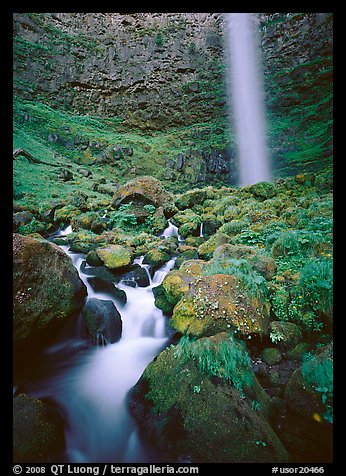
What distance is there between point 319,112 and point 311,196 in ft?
33.2

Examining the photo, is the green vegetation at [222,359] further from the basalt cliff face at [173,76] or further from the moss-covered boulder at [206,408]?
the basalt cliff face at [173,76]

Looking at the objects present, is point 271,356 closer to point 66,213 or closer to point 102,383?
point 102,383

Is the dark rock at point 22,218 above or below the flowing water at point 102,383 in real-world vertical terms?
above

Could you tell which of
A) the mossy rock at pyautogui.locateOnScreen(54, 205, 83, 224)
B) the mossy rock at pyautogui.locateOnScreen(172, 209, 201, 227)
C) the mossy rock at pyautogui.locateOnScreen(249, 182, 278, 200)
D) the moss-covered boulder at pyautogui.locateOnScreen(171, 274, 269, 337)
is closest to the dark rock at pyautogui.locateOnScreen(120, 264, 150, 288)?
Answer: the moss-covered boulder at pyautogui.locateOnScreen(171, 274, 269, 337)

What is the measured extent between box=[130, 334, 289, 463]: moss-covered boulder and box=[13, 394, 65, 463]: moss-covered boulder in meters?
0.71

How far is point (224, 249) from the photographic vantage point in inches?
158

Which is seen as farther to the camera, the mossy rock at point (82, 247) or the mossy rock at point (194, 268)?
the mossy rock at point (82, 247)

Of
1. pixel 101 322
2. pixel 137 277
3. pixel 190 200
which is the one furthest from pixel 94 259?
pixel 190 200

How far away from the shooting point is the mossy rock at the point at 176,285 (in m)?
3.49

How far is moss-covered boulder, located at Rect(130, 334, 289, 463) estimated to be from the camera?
1772 millimetres

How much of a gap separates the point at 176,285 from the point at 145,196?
5547 millimetres

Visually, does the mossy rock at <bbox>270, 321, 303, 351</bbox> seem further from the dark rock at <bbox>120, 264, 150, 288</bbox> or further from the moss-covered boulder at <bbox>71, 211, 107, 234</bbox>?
the moss-covered boulder at <bbox>71, 211, 107, 234</bbox>

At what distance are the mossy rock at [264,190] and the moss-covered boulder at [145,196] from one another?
3.19 m

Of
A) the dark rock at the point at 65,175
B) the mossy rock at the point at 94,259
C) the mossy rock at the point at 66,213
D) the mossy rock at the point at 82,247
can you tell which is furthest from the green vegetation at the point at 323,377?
the dark rock at the point at 65,175
